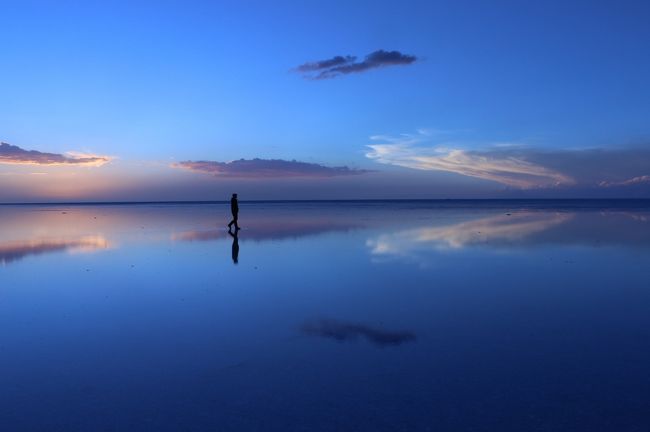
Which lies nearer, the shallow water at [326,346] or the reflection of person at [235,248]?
the shallow water at [326,346]

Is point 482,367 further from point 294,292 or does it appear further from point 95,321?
point 95,321

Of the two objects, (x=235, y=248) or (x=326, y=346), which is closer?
(x=326, y=346)

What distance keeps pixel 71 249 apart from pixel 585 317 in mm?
18539

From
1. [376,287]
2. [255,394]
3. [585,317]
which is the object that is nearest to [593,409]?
[255,394]

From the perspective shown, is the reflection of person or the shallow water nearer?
the shallow water

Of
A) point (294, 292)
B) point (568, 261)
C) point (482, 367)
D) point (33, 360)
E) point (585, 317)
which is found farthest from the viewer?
point (568, 261)

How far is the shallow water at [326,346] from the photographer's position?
546cm

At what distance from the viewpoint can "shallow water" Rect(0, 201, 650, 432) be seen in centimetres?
546

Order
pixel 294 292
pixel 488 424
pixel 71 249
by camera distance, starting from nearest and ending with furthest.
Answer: pixel 488 424, pixel 294 292, pixel 71 249

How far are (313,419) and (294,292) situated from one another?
6.40 m

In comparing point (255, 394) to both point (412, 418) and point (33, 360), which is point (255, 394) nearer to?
point (412, 418)

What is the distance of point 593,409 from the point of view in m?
5.48

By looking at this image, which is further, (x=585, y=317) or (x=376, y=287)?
(x=376, y=287)

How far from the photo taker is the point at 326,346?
768 cm
